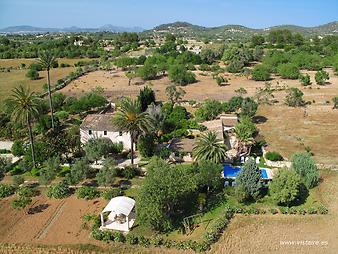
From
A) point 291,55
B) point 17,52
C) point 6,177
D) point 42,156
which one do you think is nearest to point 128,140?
point 42,156

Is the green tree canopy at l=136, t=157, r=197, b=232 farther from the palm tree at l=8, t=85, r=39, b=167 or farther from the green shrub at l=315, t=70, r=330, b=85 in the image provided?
the green shrub at l=315, t=70, r=330, b=85

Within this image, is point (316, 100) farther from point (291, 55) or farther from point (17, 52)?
point (17, 52)

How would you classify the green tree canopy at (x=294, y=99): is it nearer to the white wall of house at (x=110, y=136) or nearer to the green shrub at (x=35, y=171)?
the white wall of house at (x=110, y=136)

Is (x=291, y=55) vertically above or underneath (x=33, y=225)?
above

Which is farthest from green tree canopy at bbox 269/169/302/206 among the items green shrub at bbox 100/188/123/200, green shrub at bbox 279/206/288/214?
green shrub at bbox 100/188/123/200

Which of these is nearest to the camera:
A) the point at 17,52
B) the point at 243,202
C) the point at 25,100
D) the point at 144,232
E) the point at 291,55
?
the point at 144,232

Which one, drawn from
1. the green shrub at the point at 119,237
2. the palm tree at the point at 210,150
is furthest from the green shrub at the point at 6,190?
the palm tree at the point at 210,150
